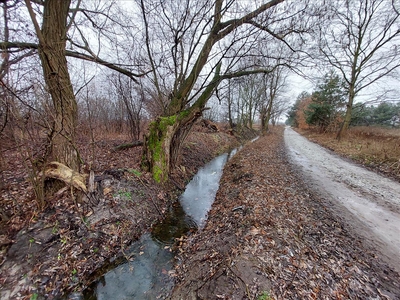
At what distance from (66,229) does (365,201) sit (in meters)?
6.86

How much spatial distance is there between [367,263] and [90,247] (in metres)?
4.49

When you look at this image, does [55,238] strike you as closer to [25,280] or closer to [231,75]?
[25,280]

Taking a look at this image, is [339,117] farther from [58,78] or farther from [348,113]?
[58,78]

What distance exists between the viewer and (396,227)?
3449mm

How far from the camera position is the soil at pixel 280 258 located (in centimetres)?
214

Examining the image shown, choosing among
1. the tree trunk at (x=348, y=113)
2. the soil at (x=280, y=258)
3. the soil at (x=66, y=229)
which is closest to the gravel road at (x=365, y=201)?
the soil at (x=280, y=258)

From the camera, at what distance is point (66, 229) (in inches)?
120

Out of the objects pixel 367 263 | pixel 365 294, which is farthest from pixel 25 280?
pixel 367 263

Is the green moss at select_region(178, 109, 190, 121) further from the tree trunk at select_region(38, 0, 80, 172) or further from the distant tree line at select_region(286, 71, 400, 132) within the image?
the distant tree line at select_region(286, 71, 400, 132)

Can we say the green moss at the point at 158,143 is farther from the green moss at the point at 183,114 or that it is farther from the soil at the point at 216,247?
the soil at the point at 216,247

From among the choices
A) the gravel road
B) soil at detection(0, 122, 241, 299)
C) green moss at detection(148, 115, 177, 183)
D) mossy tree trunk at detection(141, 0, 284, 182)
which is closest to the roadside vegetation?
the gravel road

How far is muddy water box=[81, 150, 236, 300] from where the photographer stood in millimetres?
2574

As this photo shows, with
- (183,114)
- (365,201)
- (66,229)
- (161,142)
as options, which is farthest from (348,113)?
(66,229)

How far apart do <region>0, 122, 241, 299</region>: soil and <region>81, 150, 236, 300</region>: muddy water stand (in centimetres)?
20
